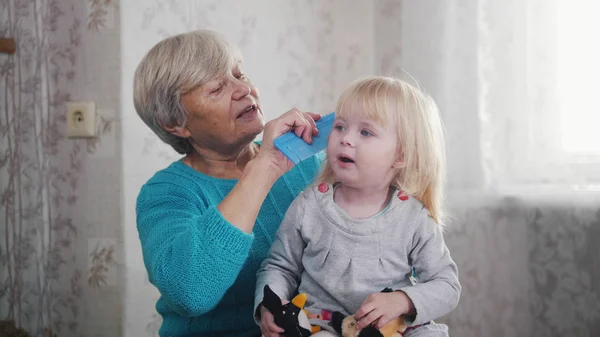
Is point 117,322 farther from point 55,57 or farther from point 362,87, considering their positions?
point 362,87

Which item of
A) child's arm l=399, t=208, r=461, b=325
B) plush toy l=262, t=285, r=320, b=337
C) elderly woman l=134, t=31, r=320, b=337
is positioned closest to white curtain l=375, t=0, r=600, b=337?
elderly woman l=134, t=31, r=320, b=337

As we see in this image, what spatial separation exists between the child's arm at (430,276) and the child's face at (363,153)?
12 cm

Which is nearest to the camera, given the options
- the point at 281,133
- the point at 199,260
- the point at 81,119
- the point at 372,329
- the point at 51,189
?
the point at 372,329

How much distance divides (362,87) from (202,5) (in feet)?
4.93

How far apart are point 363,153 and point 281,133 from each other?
0.62 ft

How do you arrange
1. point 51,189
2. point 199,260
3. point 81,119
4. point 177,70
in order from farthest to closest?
1. point 51,189
2. point 81,119
3. point 177,70
4. point 199,260

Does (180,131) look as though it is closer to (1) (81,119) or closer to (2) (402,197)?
(2) (402,197)

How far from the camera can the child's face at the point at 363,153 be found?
1253 millimetres

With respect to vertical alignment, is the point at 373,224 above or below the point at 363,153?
below

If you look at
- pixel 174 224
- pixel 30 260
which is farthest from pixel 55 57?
pixel 174 224

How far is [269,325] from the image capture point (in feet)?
3.84

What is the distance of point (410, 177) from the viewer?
1.31 metres

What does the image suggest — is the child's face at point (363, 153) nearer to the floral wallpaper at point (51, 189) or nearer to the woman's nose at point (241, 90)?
the woman's nose at point (241, 90)

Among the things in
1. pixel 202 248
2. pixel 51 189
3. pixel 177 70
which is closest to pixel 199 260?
pixel 202 248
